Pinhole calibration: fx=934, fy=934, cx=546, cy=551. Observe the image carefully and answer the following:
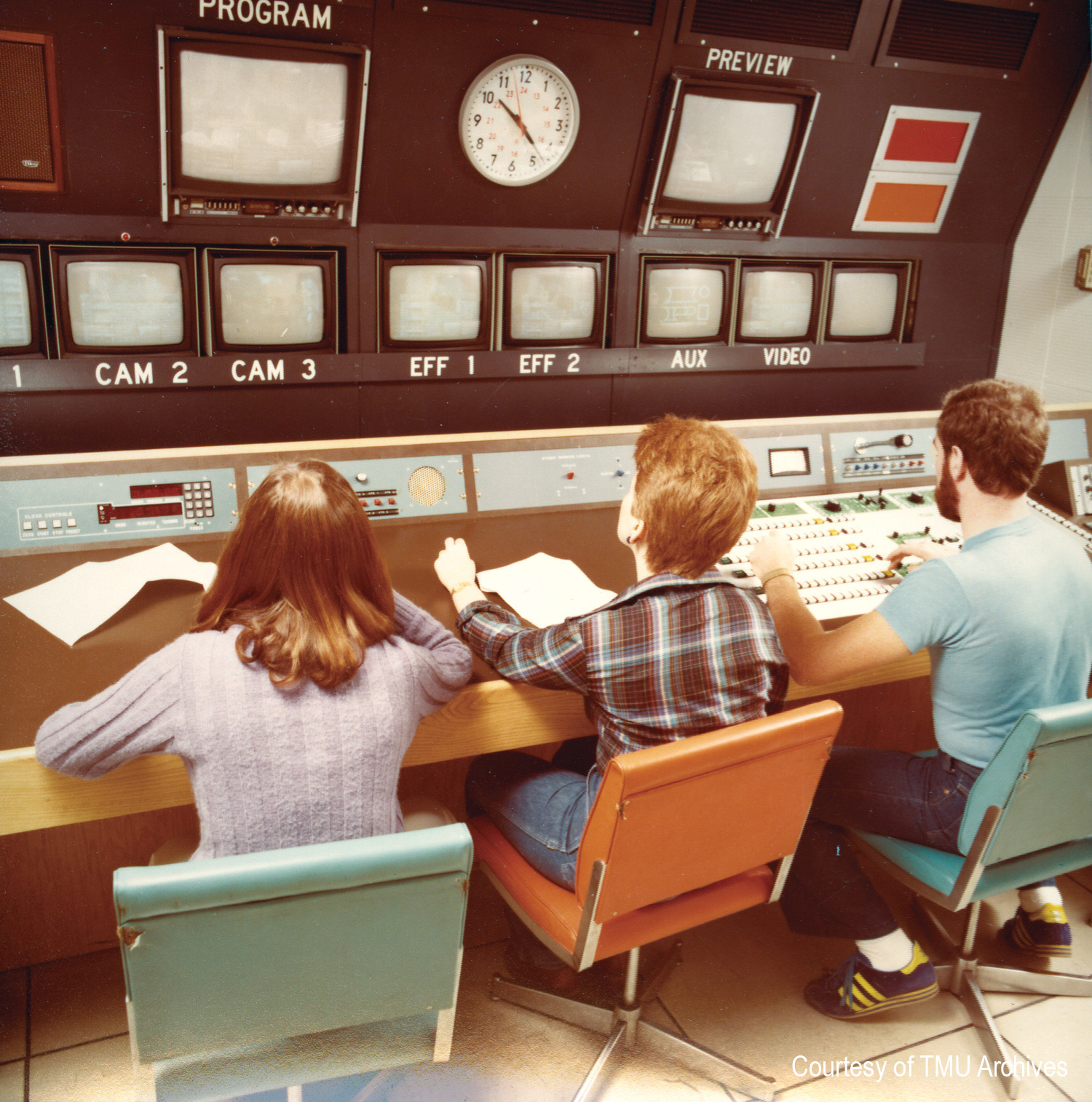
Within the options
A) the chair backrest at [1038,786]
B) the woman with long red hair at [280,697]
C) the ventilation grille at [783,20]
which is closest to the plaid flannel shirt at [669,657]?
the woman with long red hair at [280,697]

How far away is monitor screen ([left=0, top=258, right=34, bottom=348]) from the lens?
167 centimetres

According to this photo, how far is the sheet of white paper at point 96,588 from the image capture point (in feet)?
4.76

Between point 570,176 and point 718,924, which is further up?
point 570,176

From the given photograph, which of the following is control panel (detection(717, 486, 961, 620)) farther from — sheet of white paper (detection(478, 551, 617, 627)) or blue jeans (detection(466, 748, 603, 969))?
blue jeans (detection(466, 748, 603, 969))

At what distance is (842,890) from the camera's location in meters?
1.63

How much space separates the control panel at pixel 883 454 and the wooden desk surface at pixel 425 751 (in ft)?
2.33

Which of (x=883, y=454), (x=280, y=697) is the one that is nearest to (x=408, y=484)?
(x=280, y=697)

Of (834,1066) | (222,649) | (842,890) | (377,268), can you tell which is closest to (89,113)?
(377,268)

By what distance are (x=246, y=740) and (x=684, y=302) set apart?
1.58m

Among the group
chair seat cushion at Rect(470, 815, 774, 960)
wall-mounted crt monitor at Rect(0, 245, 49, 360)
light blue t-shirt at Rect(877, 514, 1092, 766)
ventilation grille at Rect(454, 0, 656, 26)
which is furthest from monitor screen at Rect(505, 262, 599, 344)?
chair seat cushion at Rect(470, 815, 774, 960)

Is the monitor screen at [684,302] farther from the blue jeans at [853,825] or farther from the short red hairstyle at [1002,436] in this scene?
the blue jeans at [853,825]

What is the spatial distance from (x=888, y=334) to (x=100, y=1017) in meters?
2.38

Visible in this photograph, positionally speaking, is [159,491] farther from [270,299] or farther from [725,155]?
[725,155]

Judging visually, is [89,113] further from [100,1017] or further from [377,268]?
[100,1017]
